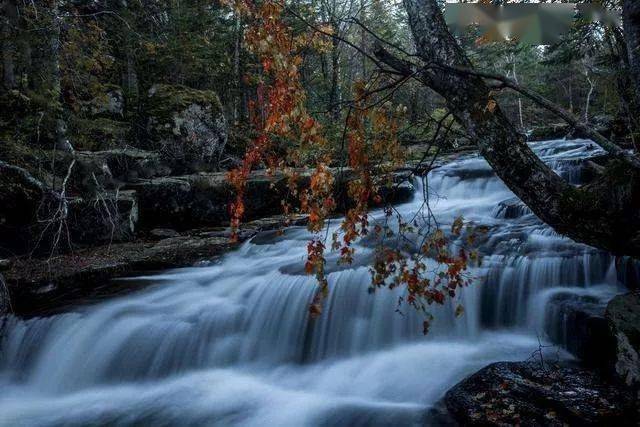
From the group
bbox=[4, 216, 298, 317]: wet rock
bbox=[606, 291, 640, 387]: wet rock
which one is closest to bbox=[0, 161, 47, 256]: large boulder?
bbox=[4, 216, 298, 317]: wet rock

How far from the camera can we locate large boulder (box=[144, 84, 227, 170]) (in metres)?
13.9

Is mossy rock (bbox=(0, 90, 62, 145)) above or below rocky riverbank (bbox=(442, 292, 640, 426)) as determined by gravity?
above

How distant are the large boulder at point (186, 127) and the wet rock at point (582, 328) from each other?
1090 centimetres

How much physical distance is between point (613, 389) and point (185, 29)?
17.4 metres

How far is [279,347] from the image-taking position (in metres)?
7.21

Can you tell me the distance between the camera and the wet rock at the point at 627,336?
443 cm

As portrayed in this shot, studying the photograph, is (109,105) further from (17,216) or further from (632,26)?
(632,26)

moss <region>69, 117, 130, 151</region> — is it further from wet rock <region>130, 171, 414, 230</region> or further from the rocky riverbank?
the rocky riverbank

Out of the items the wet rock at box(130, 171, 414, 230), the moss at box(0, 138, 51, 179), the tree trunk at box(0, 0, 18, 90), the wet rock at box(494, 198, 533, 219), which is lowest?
the wet rock at box(494, 198, 533, 219)

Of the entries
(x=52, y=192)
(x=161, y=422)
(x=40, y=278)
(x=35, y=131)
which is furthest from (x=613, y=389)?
(x=35, y=131)

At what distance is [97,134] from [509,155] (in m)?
12.5

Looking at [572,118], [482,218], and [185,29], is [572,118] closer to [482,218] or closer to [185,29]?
[482,218]

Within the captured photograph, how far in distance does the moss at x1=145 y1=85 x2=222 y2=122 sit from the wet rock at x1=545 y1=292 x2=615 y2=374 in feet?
37.9

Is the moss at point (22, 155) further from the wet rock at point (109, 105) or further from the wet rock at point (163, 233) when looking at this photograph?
the wet rock at point (109, 105)
